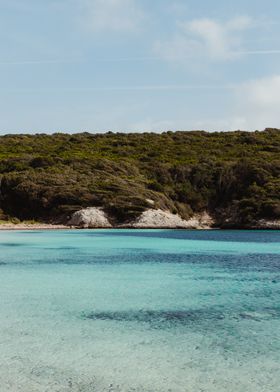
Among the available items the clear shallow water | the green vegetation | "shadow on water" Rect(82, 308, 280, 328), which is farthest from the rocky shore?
"shadow on water" Rect(82, 308, 280, 328)

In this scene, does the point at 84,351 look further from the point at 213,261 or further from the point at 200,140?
the point at 200,140

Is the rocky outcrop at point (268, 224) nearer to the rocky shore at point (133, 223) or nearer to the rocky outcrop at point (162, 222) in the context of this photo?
the rocky shore at point (133, 223)

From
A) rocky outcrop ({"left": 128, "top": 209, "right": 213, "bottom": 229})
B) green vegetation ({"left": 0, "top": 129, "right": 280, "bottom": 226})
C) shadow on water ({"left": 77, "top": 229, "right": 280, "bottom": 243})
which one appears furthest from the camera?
green vegetation ({"left": 0, "top": 129, "right": 280, "bottom": 226})

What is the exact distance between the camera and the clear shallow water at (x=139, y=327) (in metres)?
6.63

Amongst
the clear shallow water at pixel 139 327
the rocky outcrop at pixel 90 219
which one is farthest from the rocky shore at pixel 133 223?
the clear shallow water at pixel 139 327

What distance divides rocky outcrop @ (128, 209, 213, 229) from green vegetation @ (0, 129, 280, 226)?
0.92m

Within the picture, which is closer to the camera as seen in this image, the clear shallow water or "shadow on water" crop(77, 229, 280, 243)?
the clear shallow water

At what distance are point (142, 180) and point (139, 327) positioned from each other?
47313 millimetres

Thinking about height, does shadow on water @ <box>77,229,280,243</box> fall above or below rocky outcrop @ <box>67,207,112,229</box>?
below

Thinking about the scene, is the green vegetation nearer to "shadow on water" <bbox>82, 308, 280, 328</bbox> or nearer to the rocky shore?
the rocky shore

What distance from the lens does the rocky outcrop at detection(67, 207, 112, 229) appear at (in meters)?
48.2

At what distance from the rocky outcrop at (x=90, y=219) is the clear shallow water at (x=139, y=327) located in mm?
28007

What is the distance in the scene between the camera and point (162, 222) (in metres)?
49.8

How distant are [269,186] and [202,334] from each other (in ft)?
153
